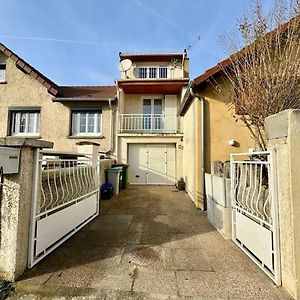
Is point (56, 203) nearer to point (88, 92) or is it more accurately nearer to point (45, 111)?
point (45, 111)

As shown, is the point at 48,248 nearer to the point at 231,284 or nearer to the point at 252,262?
the point at 231,284

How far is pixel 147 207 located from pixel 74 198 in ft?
9.97

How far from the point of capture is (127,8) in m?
8.79

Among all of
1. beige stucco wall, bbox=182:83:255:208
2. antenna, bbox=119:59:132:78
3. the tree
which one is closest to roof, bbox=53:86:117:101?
antenna, bbox=119:59:132:78

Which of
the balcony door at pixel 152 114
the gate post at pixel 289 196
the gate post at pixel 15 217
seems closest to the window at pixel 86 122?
the balcony door at pixel 152 114

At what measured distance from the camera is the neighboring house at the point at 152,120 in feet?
39.6

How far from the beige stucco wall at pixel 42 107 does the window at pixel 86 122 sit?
1.19 feet

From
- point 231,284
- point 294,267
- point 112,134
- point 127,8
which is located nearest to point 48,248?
point 231,284

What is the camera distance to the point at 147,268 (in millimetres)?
2957

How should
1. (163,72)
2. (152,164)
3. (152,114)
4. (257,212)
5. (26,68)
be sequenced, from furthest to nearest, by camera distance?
(163,72)
(152,114)
(152,164)
(26,68)
(257,212)

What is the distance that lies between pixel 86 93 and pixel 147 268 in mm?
12378

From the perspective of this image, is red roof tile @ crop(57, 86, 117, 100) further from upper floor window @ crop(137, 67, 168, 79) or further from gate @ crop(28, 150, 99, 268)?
gate @ crop(28, 150, 99, 268)

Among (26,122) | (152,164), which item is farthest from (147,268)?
(26,122)

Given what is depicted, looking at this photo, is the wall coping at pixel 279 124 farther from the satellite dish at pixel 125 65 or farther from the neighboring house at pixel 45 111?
the satellite dish at pixel 125 65
